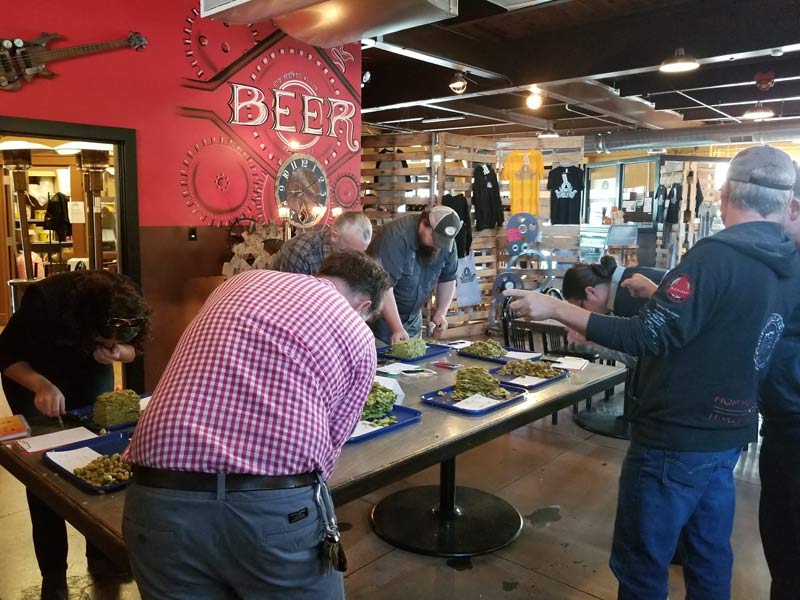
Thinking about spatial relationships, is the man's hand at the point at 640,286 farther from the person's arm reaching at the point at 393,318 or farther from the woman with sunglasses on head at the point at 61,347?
the woman with sunglasses on head at the point at 61,347

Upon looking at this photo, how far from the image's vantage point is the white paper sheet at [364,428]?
87.0 inches

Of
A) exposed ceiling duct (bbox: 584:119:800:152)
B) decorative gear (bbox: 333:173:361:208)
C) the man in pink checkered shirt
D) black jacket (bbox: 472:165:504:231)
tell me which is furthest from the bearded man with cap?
exposed ceiling duct (bbox: 584:119:800:152)

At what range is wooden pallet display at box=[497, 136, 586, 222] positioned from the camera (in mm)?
8891

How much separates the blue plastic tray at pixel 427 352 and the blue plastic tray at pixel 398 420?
2.97 ft

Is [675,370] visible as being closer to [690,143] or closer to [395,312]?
[395,312]

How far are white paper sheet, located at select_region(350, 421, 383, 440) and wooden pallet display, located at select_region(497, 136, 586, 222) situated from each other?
7261 millimetres

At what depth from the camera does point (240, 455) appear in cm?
139

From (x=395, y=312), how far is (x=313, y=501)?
2433mm

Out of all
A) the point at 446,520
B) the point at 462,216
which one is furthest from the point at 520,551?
the point at 462,216

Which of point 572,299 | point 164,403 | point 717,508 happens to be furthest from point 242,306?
point 572,299

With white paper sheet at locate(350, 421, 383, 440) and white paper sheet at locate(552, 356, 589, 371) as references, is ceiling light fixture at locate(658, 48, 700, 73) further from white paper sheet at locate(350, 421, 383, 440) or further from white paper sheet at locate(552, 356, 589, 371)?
white paper sheet at locate(350, 421, 383, 440)

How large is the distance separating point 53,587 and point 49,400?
840 millimetres

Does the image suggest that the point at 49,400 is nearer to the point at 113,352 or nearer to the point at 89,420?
the point at 89,420

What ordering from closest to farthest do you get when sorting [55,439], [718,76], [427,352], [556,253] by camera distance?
[55,439] < [427,352] < [718,76] < [556,253]
